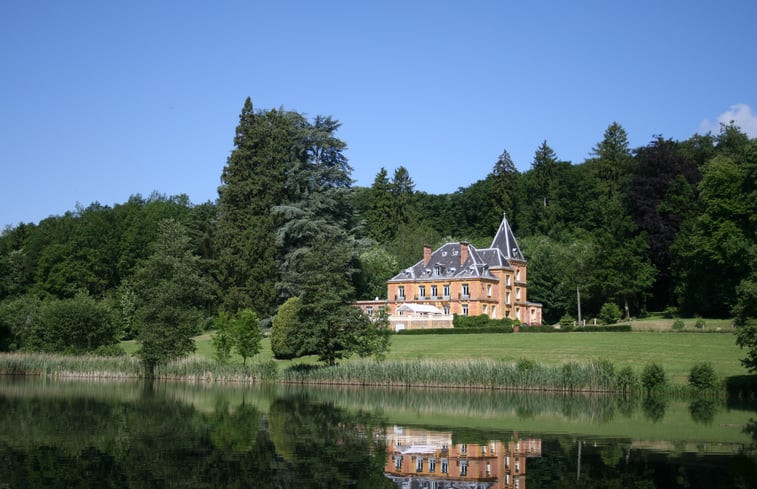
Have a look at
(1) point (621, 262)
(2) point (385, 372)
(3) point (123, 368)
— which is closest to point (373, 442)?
(2) point (385, 372)

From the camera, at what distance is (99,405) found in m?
26.7

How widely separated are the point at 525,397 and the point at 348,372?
908 centimetres

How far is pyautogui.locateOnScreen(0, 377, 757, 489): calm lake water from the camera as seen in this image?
1478 cm

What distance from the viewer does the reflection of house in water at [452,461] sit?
48.1ft

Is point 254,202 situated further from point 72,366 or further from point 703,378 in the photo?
point 703,378

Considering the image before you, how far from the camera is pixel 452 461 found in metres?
16.6

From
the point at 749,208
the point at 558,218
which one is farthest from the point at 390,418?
the point at 558,218

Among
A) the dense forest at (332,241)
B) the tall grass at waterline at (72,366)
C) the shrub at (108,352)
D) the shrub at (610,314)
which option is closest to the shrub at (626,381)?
the dense forest at (332,241)

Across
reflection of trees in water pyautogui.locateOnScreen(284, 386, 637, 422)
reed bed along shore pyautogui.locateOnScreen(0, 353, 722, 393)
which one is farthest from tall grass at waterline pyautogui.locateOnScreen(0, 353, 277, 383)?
reflection of trees in water pyautogui.locateOnScreen(284, 386, 637, 422)

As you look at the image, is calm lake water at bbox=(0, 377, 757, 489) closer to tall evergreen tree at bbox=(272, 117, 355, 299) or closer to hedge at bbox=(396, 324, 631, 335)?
hedge at bbox=(396, 324, 631, 335)

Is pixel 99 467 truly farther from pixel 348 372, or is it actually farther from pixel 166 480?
pixel 348 372

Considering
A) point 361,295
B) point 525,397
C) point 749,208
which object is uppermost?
point 749,208

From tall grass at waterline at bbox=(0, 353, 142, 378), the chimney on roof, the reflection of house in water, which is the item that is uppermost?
the chimney on roof

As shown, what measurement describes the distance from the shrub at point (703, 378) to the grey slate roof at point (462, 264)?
102ft
